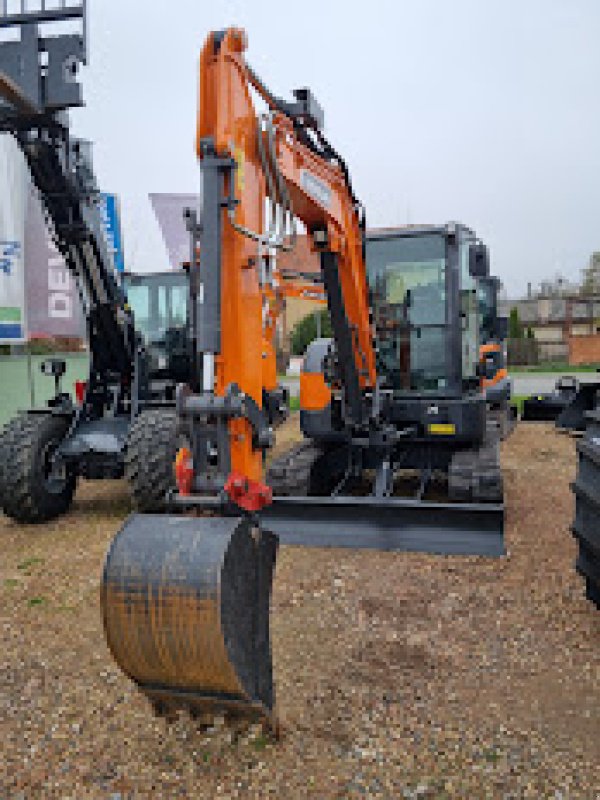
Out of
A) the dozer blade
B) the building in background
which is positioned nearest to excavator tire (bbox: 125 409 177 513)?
the dozer blade

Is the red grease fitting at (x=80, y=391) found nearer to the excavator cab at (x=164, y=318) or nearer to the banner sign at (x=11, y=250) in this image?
the excavator cab at (x=164, y=318)

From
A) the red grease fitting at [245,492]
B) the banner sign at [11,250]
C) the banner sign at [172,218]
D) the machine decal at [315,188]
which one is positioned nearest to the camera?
the red grease fitting at [245,492]

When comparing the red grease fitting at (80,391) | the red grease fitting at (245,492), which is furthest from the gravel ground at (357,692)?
the red grease fitting at (80,391)

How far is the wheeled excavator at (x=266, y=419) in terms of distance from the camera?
8.45ft

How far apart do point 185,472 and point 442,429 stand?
361cm

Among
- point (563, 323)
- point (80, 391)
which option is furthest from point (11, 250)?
point (563, 323)

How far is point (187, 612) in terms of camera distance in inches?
98.3

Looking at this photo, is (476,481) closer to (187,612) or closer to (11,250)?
(187,612)

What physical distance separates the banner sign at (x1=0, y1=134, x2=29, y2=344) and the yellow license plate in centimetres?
518

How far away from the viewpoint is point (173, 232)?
1650 cm

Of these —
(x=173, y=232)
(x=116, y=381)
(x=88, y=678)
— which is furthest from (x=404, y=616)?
(x=173, y=232)

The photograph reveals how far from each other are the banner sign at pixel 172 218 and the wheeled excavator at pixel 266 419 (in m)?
9.93

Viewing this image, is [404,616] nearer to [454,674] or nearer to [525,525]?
[454,674]

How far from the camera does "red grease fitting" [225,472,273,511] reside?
2.88 meters
